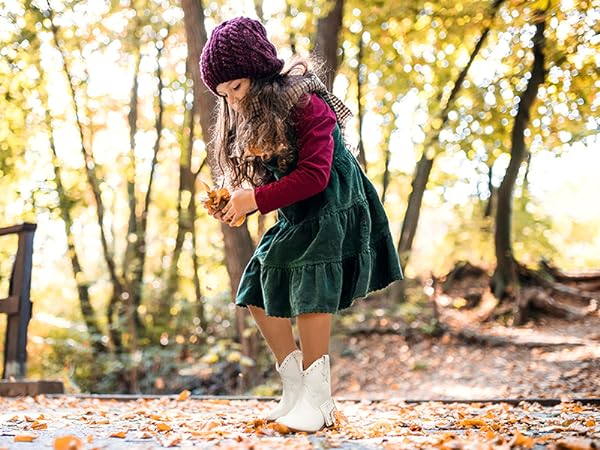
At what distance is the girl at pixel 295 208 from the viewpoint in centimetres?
265

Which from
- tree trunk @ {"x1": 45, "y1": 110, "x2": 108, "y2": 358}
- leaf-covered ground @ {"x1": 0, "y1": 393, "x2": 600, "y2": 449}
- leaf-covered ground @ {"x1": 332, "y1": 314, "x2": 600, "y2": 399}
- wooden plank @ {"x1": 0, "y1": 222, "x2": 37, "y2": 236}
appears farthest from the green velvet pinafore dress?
tree trunk @ {"x1": 45, "y1": 110, "x2": 108, "y2": 358}

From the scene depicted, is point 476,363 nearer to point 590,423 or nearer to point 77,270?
point 590,423

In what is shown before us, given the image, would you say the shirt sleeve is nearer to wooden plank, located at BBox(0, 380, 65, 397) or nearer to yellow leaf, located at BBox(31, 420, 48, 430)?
yellow leaf, located at BBox(31, 420, 48, 430)

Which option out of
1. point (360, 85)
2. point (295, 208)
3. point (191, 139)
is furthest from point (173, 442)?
point (360, 85)

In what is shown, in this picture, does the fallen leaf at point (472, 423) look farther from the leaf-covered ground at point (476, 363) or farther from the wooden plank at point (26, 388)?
the wooden plank at point (26, 388)

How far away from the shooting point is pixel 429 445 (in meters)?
2.17

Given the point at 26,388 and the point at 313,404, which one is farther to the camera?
the point at 26,388

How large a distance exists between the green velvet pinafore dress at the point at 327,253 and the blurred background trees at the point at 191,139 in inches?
132

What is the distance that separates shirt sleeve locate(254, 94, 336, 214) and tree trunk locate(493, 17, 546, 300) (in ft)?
15.2

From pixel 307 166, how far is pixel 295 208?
0.74 feet

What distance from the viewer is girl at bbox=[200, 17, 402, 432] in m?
2.65

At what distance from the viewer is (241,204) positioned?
264 centimetres

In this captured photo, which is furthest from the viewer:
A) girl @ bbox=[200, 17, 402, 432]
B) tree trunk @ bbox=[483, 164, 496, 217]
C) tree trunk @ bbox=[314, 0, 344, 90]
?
tree trunk @ bbox=[483, 164, 496, 217]

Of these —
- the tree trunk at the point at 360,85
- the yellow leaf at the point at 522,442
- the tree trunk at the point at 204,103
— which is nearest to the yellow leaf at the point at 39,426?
the yellow leaf at the point at 522,442
